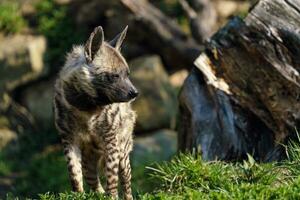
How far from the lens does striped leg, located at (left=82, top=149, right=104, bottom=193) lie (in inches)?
341

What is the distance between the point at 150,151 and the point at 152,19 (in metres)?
2.57

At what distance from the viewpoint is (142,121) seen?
15969mm

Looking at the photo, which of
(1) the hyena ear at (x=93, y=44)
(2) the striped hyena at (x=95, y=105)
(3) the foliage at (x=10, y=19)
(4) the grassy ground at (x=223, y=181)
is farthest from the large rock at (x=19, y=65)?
(4) the grassy ground at (x=223, y=181)

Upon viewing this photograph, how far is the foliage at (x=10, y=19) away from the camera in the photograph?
17547 mm

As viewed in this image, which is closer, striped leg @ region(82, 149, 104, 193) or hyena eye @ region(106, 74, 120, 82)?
hyena eye @ region(106, 74, 120, 82)

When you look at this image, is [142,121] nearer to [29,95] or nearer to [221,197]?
[29,95]

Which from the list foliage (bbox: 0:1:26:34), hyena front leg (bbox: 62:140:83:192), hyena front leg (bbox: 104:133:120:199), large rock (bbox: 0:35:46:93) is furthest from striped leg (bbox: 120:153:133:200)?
foliage (bbox: 0:1:26:34)

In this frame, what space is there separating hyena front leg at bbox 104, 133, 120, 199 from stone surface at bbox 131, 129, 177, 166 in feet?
19.3

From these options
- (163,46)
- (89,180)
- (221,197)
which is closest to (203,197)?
(221,197)

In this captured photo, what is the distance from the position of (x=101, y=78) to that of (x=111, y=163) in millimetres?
928

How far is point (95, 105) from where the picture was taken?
8148 millimetres

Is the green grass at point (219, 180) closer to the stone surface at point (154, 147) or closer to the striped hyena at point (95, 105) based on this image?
the striped hyena at point (95, 105)

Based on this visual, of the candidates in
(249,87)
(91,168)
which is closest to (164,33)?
(249,87)

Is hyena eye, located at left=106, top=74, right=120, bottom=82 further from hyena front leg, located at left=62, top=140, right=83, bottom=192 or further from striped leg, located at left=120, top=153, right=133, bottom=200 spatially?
striped leg, located at left=120, top=153, right=133, bottom=200
